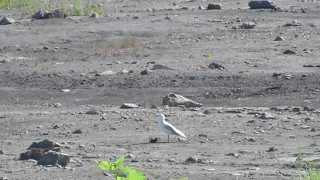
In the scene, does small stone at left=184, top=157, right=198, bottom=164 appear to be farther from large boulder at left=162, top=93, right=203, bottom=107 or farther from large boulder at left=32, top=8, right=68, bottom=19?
large boulder at left=32, top=8, right=68, bottom=19

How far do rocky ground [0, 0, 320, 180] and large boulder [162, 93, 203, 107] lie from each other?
8.8 inches

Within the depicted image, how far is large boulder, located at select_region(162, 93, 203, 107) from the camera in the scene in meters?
14.5

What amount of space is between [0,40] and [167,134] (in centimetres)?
1067

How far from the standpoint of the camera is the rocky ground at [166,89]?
10523 millimetres

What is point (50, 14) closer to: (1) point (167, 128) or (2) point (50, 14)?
(2) point (50, 14)

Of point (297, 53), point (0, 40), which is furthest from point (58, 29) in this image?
point (297, 53)

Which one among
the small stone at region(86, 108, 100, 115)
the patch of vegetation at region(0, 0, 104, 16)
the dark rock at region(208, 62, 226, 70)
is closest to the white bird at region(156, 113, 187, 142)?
the small stone at region(86, 108, 100, 115)

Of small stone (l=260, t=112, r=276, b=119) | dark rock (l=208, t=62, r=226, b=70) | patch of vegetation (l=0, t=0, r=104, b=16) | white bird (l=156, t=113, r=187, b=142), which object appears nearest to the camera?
white bird (l=156, t=113, r=187, b=142)

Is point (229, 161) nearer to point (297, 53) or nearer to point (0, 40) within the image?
point (297, 53)

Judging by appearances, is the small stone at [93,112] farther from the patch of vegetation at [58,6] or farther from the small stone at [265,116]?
the patch of vegetation at [58,6]

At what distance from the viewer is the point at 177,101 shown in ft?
47.7

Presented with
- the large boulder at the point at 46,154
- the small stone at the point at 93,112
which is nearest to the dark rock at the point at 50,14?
the small stone at the point at 93,112

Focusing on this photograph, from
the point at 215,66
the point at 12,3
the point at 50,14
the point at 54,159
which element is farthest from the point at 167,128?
the point at 12,3

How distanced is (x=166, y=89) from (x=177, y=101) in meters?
1.67
